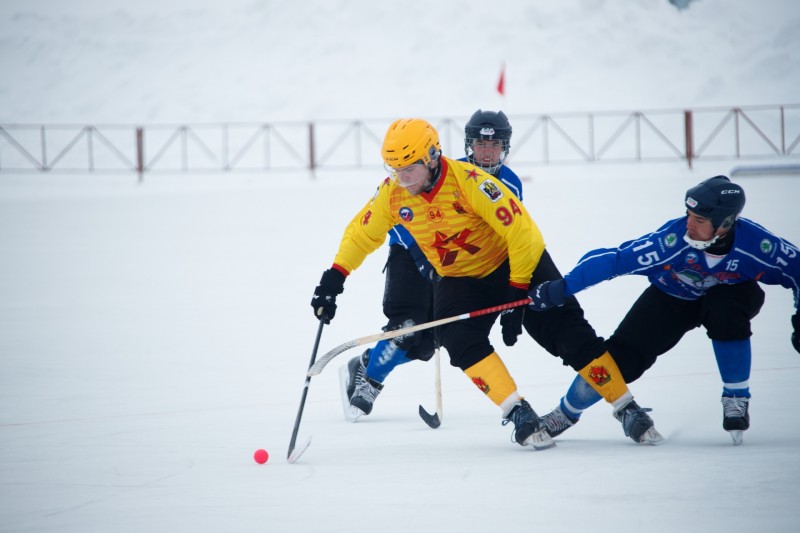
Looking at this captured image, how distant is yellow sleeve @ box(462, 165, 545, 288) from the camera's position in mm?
4320

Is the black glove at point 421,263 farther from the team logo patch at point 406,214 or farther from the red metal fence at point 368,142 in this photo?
the red metal fence at point 368,142

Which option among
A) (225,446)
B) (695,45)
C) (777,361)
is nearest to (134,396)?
(225,446)

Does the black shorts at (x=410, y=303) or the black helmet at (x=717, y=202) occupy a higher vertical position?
the black helmet at (x=717, y=202)

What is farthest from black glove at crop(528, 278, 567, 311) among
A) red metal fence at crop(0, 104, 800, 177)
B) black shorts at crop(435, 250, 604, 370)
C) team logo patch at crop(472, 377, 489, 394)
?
red metal fence at crop(0, 104, 800, 177)

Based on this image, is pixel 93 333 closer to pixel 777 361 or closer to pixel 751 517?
pixel 777 361

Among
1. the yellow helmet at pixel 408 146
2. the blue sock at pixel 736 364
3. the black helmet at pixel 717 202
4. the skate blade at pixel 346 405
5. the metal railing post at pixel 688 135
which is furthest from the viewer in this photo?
the metal railing post at pixel 688 135

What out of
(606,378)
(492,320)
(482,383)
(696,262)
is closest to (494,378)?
(482,383)

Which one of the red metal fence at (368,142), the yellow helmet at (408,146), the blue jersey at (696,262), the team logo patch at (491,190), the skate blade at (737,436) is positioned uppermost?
the red metal fence at (368,142)

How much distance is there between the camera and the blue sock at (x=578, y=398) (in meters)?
4.40

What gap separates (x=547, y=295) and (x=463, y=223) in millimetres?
533

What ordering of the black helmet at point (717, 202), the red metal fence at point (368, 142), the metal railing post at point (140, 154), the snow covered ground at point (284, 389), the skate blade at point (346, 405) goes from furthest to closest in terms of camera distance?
the red metal fence at point (368, 142) → the metal railing post at point (140, 154) → the skate blade at point (346, 405) → the black helmet at point (717, 202) → the snow covered ground at point (284, 389)

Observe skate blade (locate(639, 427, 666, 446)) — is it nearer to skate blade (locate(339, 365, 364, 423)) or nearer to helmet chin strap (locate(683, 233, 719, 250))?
helmet chin strap (locate(683, 233, 719, 250))

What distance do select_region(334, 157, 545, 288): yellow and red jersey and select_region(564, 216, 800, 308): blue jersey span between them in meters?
0.28

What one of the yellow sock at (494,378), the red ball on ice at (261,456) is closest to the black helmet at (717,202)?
the yellow sock at (494,378)
